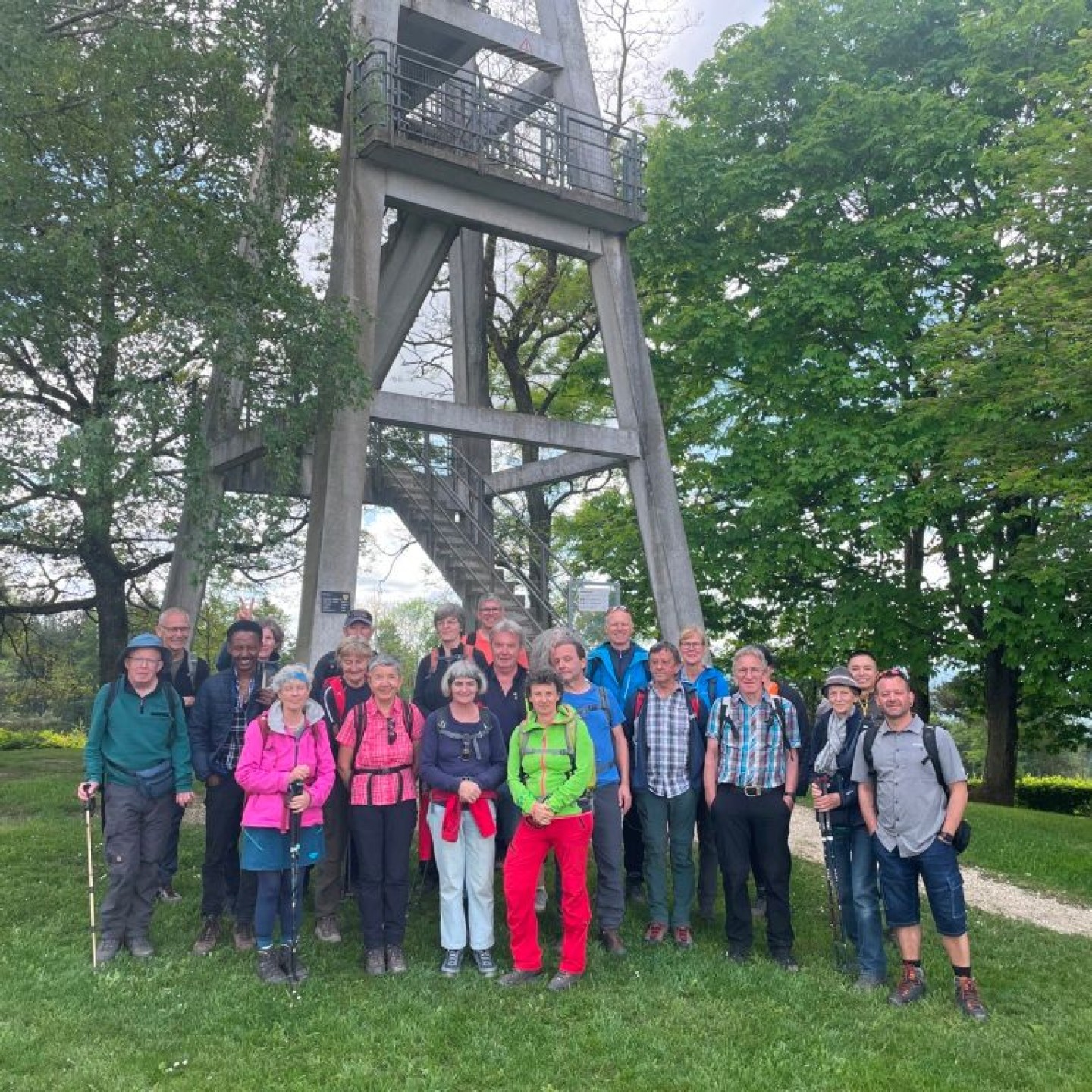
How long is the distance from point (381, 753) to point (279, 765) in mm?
586

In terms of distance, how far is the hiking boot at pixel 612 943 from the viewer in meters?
6.02

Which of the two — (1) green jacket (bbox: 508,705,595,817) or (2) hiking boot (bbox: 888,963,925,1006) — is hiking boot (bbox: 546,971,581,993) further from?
(2) hiking boot (bbox: 888,963,925,1006)

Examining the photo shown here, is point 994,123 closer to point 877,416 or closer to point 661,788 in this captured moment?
point 877,416

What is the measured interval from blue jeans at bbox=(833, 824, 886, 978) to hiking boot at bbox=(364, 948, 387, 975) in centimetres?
284

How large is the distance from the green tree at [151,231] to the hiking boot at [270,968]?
4.47 meters

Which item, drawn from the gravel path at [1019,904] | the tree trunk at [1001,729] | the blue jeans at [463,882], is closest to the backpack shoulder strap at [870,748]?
the blue jeans at [463,882]

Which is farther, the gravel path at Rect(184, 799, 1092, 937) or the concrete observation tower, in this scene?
the concrete observation tower

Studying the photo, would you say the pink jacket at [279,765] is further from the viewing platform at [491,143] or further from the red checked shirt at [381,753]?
the viewing platform at [491,143]

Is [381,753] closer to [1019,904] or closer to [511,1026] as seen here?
[511,1026]

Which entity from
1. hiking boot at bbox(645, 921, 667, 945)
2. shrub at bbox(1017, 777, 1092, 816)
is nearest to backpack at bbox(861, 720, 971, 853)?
hiking boot at bbox(645, 921, 667, 945)

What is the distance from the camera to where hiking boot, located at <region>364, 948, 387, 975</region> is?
5.61 metres

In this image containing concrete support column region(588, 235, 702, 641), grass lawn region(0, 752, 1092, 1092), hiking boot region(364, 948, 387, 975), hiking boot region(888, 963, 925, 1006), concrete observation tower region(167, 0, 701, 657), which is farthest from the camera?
concrete support column region(588, 235, 702, 641)

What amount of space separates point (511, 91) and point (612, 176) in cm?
236

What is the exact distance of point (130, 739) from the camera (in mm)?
5988
